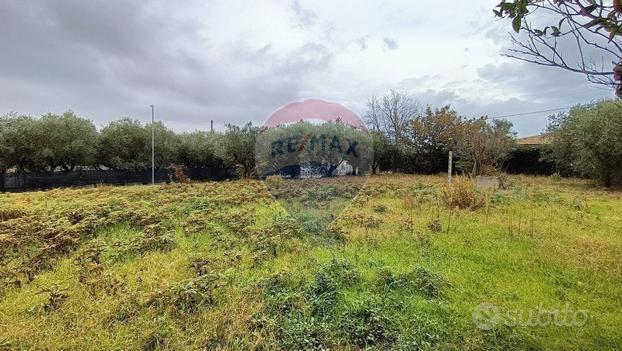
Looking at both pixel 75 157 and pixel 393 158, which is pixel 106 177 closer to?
pixel 75 157

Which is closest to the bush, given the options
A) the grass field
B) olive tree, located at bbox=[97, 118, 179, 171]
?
the grass field

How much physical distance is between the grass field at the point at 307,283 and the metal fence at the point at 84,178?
959cm

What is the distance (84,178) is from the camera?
15.1m

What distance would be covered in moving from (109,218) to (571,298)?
20.3ft

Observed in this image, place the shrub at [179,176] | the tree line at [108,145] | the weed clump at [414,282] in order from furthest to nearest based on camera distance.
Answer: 1. the shrub at [179,176]
2. the tree line at [108,145]
3. the weed clump at [414,282]

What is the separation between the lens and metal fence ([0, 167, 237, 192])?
43.7ft

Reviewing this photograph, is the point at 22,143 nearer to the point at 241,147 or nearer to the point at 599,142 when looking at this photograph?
the point at 241,147

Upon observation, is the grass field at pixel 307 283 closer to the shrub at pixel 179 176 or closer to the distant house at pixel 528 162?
the shrub at pixel 179 176

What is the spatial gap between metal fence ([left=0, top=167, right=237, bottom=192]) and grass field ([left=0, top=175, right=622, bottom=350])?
9.59 m

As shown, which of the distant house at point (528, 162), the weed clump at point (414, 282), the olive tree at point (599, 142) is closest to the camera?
the weed clump at point (414, 282)

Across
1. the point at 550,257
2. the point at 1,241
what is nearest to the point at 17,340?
the point at 1,241

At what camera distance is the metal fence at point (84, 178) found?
13.3 metres

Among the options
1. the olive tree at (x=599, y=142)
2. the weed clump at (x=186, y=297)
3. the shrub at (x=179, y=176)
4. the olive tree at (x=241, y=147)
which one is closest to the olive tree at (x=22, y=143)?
the shrub at (x=179, y=176)

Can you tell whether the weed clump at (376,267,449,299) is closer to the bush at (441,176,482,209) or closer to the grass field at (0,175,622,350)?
the grass field at (0,175,622,350)
